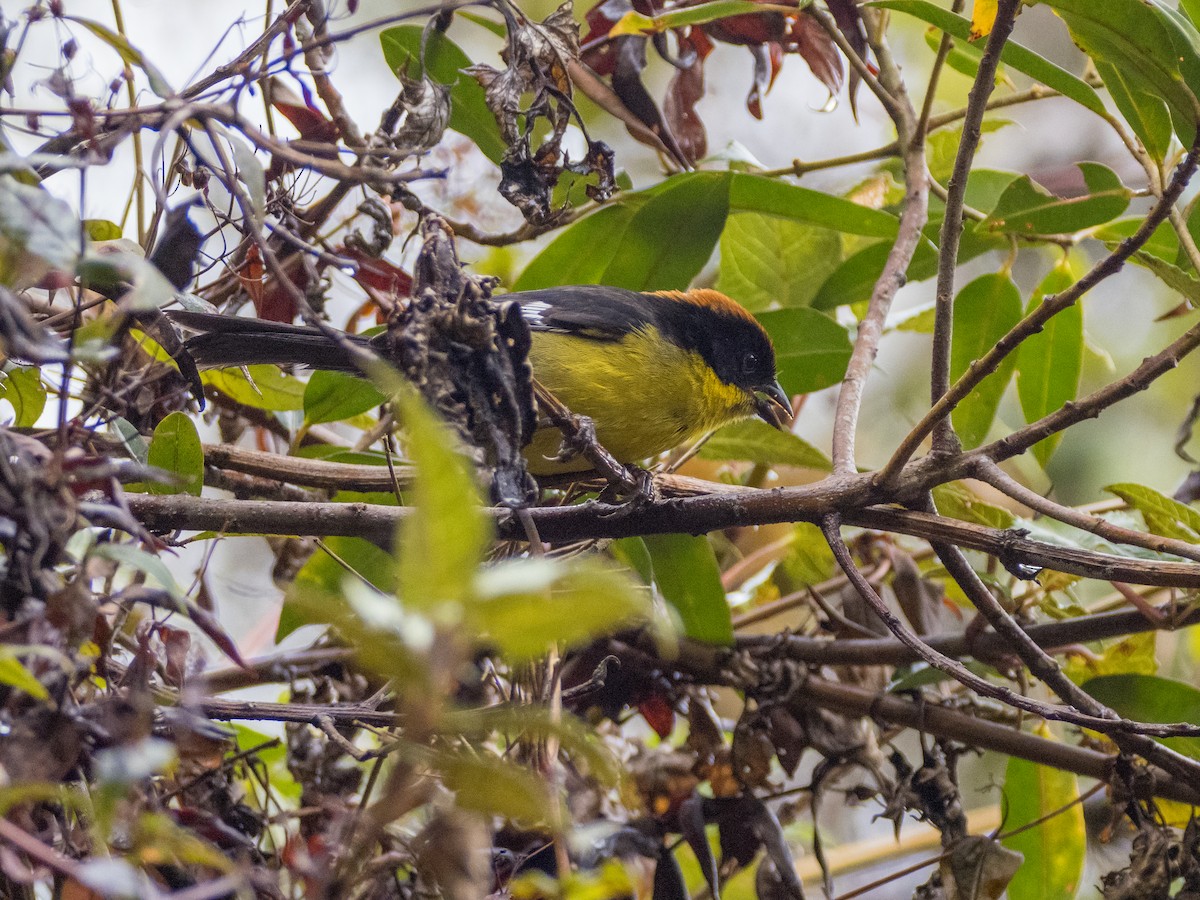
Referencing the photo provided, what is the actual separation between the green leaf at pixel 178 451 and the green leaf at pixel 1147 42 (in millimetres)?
1838

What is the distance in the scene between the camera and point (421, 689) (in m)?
0.77

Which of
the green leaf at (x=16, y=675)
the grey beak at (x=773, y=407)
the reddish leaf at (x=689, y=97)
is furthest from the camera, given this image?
the grey beak at (x=773, y=407)

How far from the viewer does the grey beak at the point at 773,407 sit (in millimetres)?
3434

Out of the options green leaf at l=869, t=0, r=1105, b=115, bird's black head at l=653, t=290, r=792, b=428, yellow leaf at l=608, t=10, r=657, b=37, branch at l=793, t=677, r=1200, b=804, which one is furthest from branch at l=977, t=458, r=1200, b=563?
bird's black head at l=653, t=290, r=792, b=428

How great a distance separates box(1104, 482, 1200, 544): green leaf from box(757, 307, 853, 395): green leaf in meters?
0.91

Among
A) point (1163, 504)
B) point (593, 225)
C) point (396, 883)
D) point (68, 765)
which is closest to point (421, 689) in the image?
point (68, 765)

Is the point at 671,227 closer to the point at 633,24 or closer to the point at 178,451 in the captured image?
the point at 633,24

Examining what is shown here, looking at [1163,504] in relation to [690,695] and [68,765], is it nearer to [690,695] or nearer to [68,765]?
[690,695]

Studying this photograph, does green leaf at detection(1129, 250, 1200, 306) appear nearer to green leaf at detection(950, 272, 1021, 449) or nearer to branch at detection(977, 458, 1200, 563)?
branch at detection(977, 458, 1200, 563)

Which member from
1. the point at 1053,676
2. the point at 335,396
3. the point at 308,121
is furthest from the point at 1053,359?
the point at 308,121

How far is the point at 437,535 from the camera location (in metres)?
0.76

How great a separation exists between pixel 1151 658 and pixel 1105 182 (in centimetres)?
123

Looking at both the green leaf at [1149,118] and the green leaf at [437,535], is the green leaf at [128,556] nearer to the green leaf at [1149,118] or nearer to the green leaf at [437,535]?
the green leaf at [437,535]

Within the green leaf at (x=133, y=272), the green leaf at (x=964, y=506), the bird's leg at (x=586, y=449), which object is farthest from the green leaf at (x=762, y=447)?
the green leaf at (x=133, y=272)
